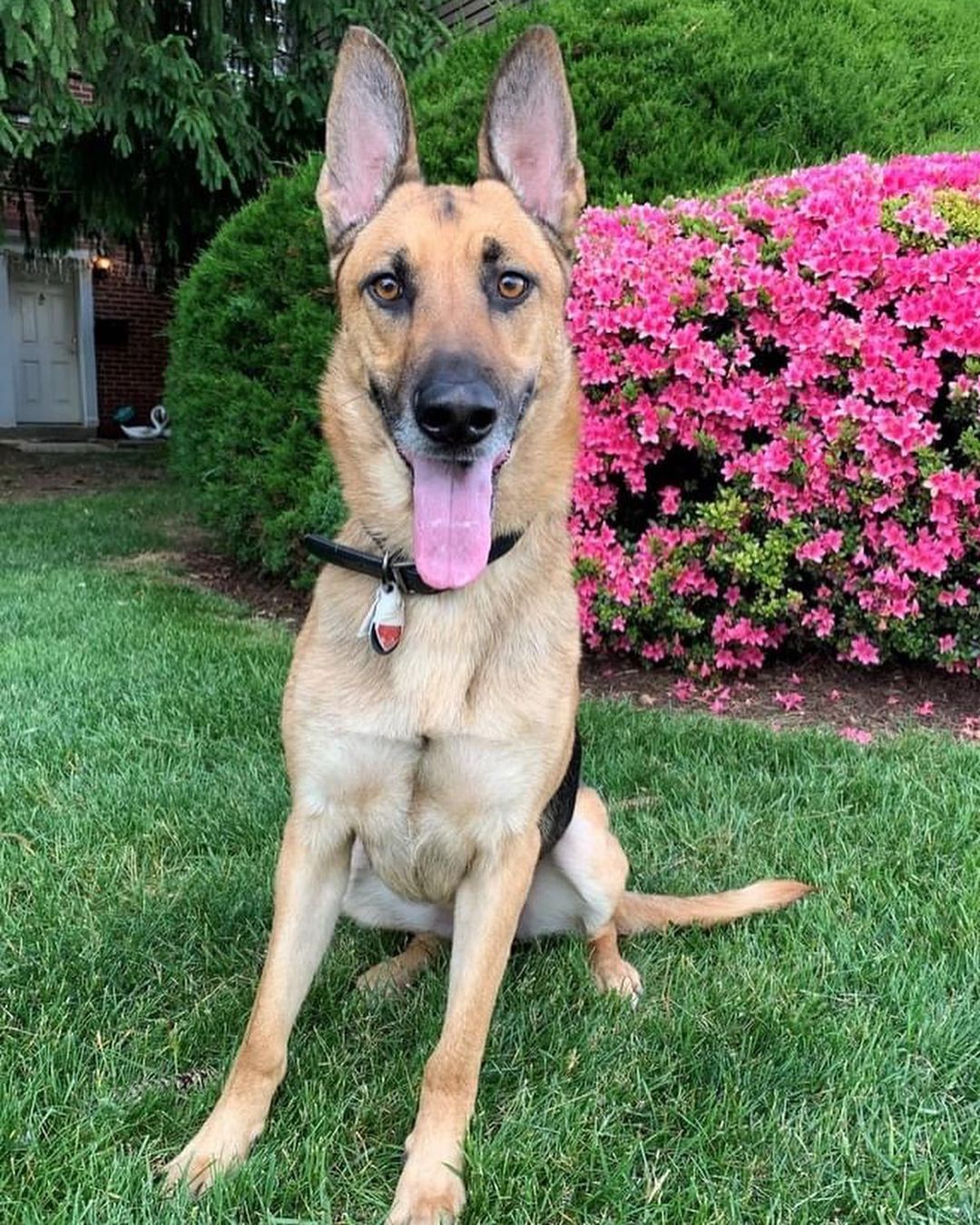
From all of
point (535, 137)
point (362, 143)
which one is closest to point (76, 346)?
point (362, 143)

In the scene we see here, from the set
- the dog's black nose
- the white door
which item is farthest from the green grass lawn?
the white door

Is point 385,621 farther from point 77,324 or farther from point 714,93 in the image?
point 77,324

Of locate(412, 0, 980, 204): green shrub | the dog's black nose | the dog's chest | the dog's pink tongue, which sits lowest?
the dog's chest

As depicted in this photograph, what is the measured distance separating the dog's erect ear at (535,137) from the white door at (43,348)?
62.3 ft

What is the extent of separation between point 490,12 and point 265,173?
2.97 metres

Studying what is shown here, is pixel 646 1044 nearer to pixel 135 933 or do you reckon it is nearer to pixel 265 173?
pixel 135 933

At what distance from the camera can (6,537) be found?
27.4 ft

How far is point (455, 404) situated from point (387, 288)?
0.50 meters

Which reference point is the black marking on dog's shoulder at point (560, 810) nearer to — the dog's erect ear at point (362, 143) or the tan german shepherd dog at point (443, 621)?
the tan german shepherd dog at point (443, 621)

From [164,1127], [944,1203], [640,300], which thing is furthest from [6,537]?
[944,1203]

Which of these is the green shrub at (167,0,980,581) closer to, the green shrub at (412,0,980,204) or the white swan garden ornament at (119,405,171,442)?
the green shrub at (412,0,980,204)

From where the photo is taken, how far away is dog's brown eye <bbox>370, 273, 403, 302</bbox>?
223 cm

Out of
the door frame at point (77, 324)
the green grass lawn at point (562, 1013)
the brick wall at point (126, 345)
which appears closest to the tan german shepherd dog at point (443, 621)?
the green grass lawn at point (562, 1013)

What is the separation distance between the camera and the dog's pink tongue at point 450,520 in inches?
81.5
